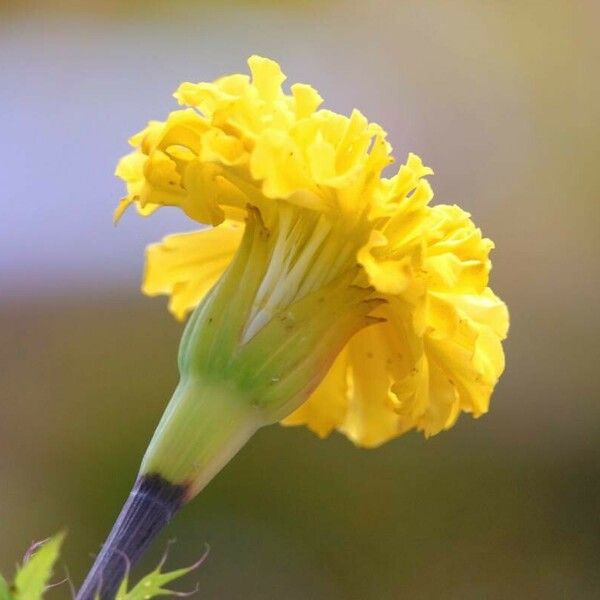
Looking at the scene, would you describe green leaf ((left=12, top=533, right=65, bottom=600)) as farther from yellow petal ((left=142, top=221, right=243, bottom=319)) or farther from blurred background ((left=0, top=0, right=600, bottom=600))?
blurred background ((left=0, top=0, right=600, bottom=600))

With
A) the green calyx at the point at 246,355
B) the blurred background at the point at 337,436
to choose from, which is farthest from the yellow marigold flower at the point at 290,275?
the blurred background at the point at 337,436

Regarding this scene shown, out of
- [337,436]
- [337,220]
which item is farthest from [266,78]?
[337,436]

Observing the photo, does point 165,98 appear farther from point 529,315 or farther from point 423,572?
point 423,572

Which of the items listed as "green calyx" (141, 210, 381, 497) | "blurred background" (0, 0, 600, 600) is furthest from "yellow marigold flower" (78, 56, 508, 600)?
"blurred background" (0, 0, 600, 600)

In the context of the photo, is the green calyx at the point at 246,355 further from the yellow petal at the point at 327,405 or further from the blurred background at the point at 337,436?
the blurred background at the point at 337,436

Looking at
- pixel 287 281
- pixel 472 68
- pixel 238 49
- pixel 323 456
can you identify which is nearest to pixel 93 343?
pixel 323 456
